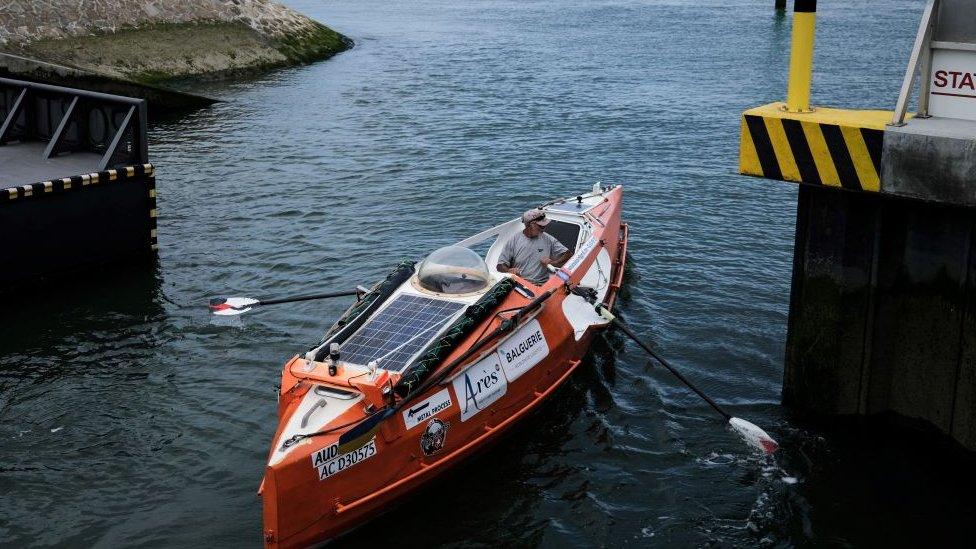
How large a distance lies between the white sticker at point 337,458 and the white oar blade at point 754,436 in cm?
462

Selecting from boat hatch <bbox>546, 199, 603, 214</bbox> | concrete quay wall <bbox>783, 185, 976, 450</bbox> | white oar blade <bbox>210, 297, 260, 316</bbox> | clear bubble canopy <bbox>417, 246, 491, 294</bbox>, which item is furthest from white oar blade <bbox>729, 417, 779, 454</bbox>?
white oar blade <bbox>210, 297, 260, 316</bbox>

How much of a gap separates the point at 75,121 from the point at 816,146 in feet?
51.0

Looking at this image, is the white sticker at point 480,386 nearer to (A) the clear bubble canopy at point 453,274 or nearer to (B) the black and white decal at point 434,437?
(B) the black and white decal at point 434,437

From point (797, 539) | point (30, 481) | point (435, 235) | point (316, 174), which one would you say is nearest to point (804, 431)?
point (797, 539)

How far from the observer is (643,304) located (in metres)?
17.3

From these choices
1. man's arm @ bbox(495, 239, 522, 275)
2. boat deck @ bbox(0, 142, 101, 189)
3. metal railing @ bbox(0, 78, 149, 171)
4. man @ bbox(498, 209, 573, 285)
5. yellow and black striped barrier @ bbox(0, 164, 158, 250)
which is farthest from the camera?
metal railing @ bbox(0, 78, 149, 171)

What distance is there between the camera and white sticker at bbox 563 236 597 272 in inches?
582

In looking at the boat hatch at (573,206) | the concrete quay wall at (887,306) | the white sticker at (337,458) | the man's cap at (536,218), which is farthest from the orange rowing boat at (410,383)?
the boat hatch at (573,206)

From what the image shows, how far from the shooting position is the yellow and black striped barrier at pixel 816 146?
9750mm

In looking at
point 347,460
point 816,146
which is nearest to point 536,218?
point 816,146

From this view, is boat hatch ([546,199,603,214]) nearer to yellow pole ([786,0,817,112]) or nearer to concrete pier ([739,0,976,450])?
concrete pier ([739,0,976,450])

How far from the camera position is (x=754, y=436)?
11.9 m

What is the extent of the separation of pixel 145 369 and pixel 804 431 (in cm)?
946

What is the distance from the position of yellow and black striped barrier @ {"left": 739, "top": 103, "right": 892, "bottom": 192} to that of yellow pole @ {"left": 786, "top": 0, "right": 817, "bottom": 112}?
0.51ft
